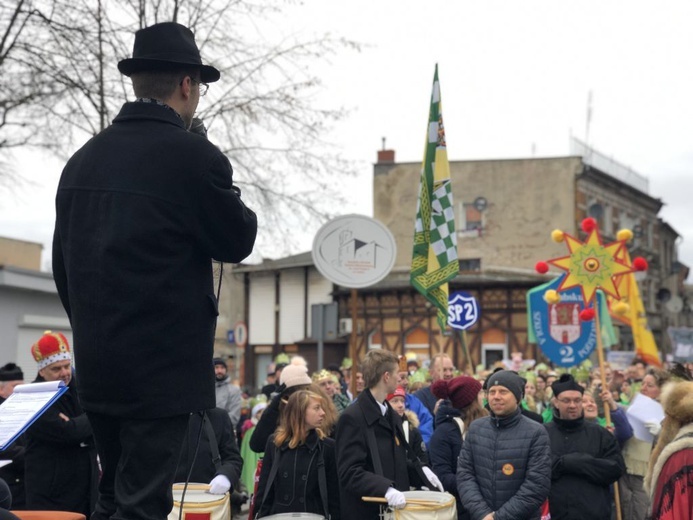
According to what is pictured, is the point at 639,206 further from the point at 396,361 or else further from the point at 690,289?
the point at 396,361

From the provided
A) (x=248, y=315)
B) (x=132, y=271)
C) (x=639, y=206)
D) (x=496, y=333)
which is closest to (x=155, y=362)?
(x=132, y=271)

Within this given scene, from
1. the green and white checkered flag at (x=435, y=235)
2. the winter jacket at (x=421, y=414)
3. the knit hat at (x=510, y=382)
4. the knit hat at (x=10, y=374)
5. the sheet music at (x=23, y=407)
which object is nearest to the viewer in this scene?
the sheet music at (x=23, y=407)

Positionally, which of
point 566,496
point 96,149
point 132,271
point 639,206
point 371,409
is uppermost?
point 639,206

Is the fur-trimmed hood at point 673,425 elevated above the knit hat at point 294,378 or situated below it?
below

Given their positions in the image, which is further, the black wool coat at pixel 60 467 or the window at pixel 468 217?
the window at pixel 468 217

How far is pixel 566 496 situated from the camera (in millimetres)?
8250

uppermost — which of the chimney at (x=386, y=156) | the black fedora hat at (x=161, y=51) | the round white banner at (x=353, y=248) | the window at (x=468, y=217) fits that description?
the chimney at (x=386, y=156)

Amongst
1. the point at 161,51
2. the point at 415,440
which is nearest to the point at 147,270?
the point at 161,51

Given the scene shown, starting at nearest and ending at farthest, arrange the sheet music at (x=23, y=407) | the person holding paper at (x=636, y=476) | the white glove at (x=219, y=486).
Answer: the sheet music at (x=23, y=407), the white glove at (x=219, y=486), the person holding paper at (x=636, y=476)

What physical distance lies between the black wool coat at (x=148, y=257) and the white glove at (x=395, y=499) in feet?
11.3

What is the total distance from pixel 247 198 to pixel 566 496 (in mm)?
10250

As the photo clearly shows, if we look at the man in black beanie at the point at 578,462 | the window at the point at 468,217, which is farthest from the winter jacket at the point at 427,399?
the window at the point at 468,217

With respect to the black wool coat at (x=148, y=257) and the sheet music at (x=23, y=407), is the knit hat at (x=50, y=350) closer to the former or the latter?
the sheet music at (x=23, y=407)

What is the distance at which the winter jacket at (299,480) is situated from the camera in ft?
24.0
